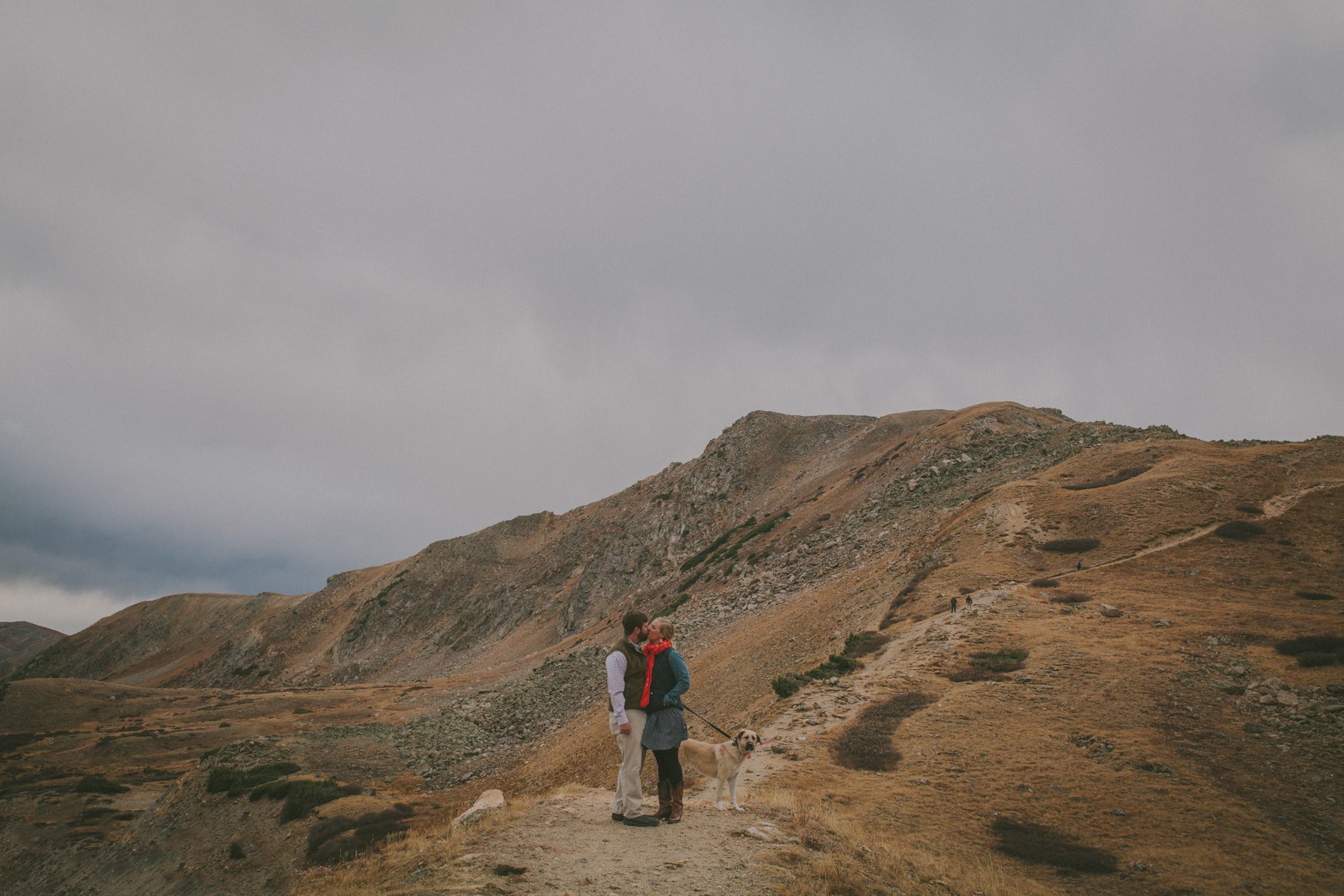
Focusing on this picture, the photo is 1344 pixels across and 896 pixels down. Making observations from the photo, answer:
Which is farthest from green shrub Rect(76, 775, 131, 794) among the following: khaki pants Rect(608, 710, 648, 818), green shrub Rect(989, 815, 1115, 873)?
green shrub Rect(989, 815, 1115, 873)

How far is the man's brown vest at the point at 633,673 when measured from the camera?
A: 9608mm

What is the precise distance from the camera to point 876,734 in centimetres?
1622

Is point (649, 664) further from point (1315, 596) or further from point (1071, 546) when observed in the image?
point (1071, 546)

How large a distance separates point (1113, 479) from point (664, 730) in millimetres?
32492

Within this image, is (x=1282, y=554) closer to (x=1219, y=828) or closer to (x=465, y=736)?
(x=1219, y=828)

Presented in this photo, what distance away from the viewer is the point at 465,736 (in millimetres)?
37781

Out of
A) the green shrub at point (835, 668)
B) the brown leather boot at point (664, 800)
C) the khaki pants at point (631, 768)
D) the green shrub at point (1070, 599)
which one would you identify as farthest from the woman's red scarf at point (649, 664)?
the green shrub at point (1070, 599)

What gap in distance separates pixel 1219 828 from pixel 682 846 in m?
10.0

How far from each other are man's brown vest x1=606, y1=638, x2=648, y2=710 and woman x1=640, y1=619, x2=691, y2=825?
71 mm

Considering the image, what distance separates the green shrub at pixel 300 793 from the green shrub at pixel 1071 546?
29.3 m

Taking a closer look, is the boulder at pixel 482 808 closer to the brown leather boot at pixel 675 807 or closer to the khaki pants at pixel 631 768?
the khaki pants at pixel 631 768

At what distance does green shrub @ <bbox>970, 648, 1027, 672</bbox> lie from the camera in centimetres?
1855

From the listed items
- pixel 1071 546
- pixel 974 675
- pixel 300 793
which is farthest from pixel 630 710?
pixel 1071 546

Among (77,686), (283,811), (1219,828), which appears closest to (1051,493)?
(1219,828)
